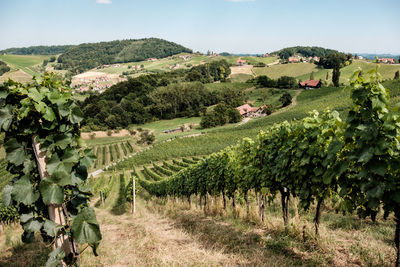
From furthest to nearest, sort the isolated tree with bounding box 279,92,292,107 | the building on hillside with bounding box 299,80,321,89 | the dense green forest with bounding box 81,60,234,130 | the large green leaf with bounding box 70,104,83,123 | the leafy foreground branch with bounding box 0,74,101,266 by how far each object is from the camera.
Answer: the building on hillside with bounding box 299,80,321,89 → the dense green forest with bounding box 81,60,234,130 → the isolated tree with bounding box 279,92,292,107 → the large green leaf with bounding box 70,104,83,123 → the leafy foreground branch with bounding box 0,74,101,266

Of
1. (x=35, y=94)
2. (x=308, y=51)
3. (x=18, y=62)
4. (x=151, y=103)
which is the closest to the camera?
(x=35, y=94)

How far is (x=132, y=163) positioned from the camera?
44.8m

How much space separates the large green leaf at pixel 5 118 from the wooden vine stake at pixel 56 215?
1.04 feet

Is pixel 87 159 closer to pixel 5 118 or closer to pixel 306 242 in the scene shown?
pixel 5 118

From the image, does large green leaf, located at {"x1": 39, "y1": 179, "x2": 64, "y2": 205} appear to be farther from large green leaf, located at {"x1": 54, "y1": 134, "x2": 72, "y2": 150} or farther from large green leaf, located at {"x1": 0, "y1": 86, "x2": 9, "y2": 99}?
large green leaf, located at {"x1": 0, "y1": 86, "x2": 9, "y2": 99}

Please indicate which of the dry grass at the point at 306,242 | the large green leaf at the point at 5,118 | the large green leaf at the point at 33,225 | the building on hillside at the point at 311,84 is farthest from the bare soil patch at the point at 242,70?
the large green leaf at the point at 33,225

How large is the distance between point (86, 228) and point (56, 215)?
1.79 ft

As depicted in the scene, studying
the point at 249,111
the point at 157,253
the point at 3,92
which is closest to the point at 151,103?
the point at 249,111

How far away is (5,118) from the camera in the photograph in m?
2.94

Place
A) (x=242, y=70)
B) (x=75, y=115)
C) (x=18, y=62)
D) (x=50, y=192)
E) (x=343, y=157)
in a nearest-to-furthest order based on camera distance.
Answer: (x=50, y=192) < (x=75, y=115) < (x=343, y=157) < (x=18, y=62) < (x=242, y=70)

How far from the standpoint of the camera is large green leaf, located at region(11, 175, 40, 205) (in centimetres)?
289

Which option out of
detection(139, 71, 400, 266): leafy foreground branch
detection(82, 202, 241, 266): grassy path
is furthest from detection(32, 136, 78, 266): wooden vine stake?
detection(139, 71, 400, 266): leafy foreground branch

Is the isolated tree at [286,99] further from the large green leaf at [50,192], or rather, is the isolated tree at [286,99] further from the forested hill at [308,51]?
the forested hill at [308,51]

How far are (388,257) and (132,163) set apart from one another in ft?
145
